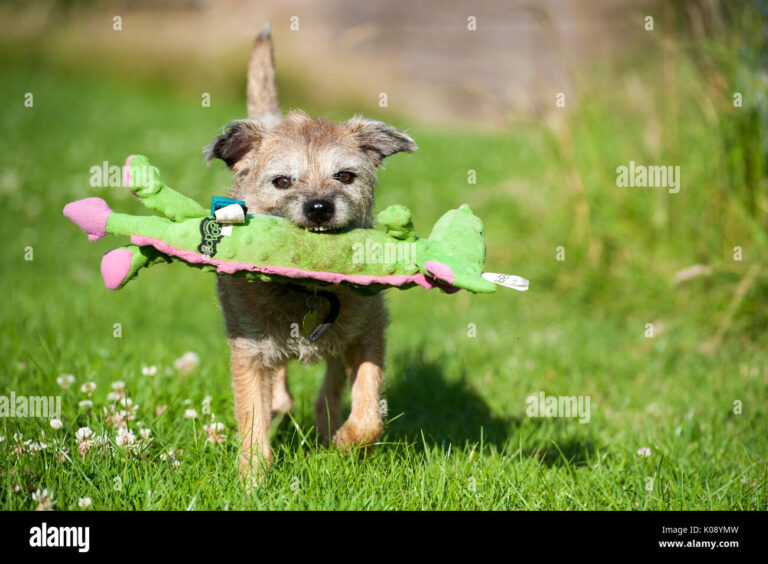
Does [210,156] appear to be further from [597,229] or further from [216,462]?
[597,229]

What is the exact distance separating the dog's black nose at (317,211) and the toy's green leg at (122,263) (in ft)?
2.10

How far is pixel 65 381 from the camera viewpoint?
393 cm

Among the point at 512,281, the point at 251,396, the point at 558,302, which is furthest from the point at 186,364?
the point at 558,302

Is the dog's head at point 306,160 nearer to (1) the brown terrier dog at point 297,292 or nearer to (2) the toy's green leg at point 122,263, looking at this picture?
(1) the brown terrier dog at point 297,292

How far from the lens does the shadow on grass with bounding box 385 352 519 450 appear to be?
387 centimetres

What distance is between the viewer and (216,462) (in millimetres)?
3154

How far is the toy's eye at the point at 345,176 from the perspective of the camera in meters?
3.47

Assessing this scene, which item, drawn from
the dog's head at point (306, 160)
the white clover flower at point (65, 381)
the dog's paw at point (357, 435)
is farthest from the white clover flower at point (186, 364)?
the dog's paw at point (357, 435)

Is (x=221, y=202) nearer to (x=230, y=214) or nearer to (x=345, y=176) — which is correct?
(x=230, y=214)

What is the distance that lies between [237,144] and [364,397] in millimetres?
1456
